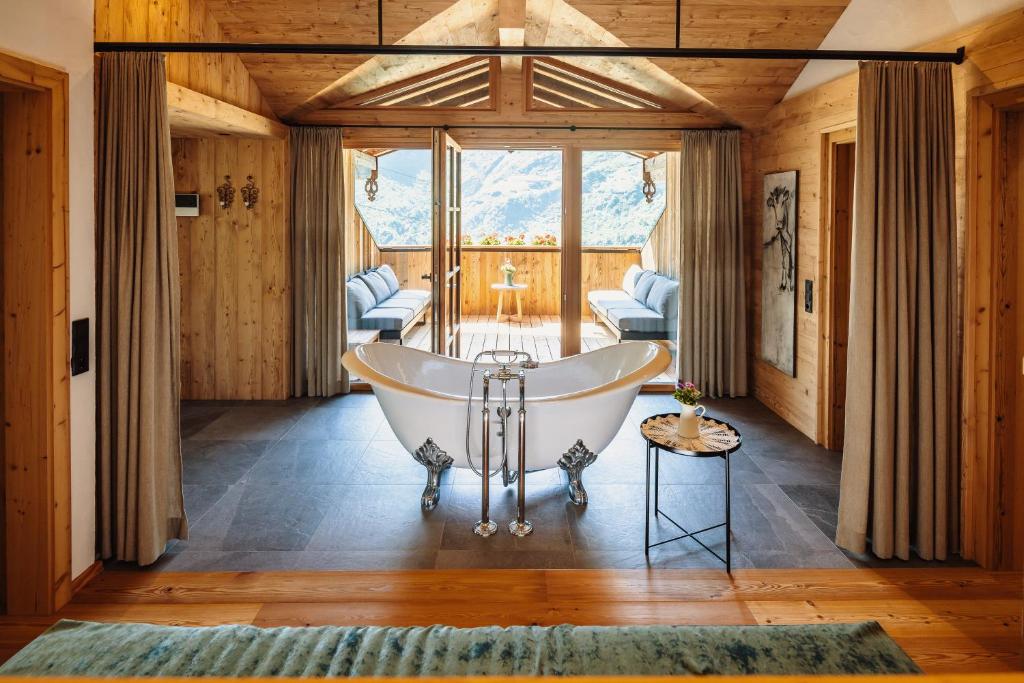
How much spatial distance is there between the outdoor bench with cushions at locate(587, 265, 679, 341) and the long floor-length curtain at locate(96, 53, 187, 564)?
4.12 m

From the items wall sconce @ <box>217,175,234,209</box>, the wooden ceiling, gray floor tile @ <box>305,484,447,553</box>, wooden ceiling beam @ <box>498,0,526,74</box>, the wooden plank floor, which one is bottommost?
the wooden plank floor

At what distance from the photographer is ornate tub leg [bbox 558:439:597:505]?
373 cm

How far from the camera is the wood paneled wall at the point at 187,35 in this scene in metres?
3.64

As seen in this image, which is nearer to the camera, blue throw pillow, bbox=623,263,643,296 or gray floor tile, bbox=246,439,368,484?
gray floor tile, bbox=246,439,368,484

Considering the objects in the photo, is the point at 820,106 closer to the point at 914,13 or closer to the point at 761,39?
the point at 761,39

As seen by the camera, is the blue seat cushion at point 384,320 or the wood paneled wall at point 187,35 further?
the blue seat cushion at point 384,320

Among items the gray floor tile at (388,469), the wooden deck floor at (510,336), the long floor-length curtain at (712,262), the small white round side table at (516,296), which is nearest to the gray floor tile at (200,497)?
the gray floor tile at (388,469)

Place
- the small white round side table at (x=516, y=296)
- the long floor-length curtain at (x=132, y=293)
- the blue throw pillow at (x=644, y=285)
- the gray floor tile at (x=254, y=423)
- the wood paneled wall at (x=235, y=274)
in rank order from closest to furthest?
the long floor-length curtain at (x=132, y=293)
the gray floor tile at (x=254, y=423)
the wood paneled wall at (x=235, y=274)
the blue throw pillow at (x=644, y=285)
the small white round side table at (x=516, y=296)

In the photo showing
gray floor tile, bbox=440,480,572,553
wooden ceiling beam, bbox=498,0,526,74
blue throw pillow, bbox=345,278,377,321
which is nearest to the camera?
gray floor tile, bbox=440,480,572,553

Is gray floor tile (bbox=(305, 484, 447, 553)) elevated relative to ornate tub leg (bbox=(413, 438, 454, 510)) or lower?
lower

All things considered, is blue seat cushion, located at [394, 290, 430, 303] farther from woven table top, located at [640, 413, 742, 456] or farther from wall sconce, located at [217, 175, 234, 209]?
woven table top, located at [640, 413, 742, 456]

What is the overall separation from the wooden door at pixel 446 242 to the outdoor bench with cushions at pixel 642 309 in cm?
128

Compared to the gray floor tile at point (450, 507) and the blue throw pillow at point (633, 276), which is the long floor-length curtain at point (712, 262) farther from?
the gray floor tile at point (450, 507)

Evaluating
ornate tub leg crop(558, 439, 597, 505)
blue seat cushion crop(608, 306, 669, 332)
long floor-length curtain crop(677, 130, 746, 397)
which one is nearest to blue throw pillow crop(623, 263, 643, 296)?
blue seat cushion crop(608, 306, 669, 332)
